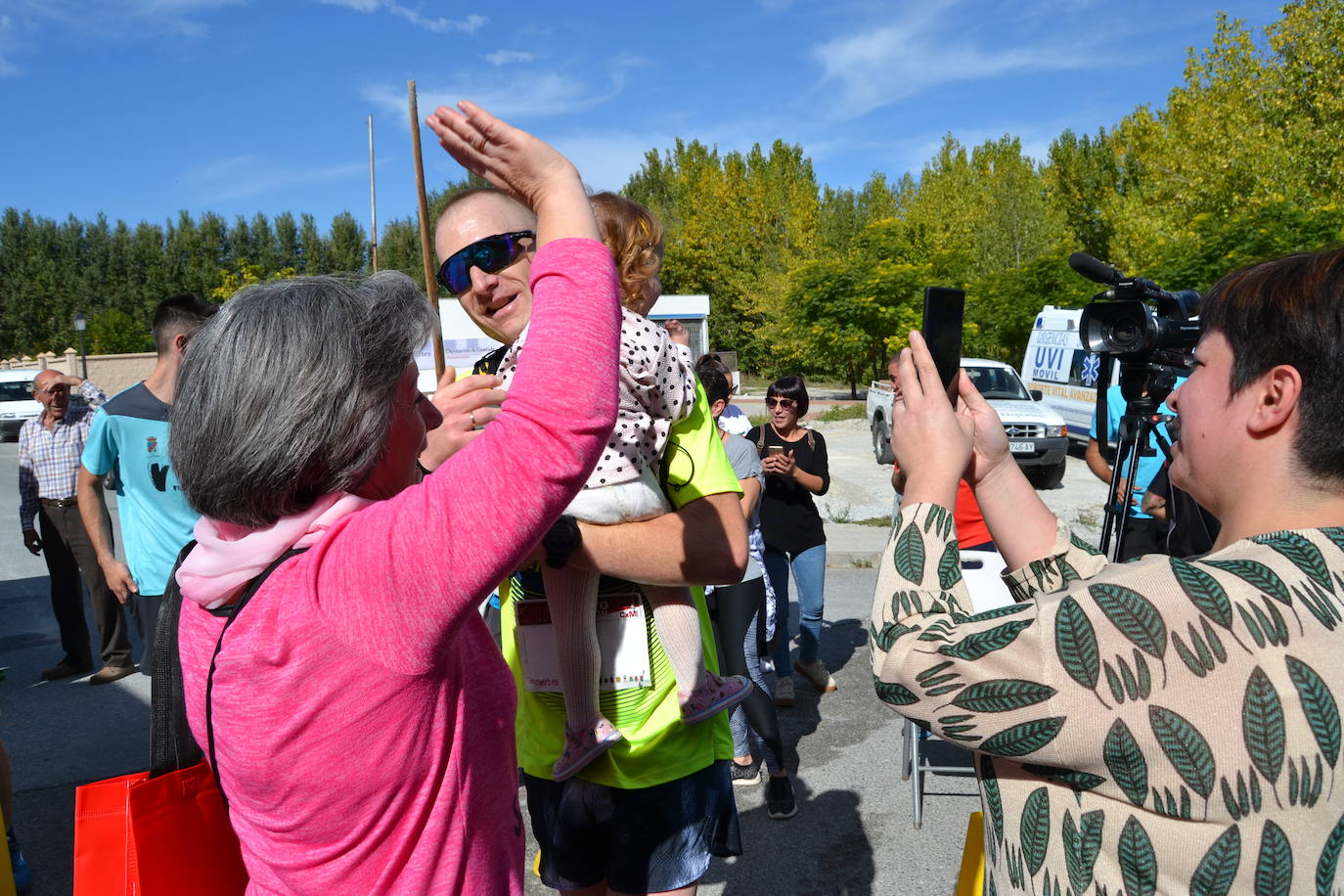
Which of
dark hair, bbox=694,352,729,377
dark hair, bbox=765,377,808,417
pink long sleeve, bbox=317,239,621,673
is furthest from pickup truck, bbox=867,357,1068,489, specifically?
pink long sleeve, bbox=317,239,621,673

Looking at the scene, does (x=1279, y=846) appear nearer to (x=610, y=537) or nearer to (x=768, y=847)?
(x=610, y=537)

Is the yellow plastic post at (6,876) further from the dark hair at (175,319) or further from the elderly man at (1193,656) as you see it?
the elderly man at (1193,656)

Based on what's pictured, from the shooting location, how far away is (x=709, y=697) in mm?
1895

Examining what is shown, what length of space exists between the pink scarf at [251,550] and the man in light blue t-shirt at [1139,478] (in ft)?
12.7

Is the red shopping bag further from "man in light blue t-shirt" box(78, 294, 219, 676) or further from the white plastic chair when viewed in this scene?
the white plastic chair

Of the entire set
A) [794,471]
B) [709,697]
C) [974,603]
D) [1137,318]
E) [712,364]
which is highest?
[1137,318]

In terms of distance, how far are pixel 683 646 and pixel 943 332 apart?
86cm

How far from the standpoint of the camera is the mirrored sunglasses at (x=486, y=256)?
74.7 inches

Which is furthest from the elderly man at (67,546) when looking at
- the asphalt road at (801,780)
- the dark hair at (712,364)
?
the dark hair at (712,364)

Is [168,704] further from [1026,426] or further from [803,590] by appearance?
[1026,426]

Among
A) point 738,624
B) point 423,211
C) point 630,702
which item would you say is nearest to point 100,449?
point 738,624

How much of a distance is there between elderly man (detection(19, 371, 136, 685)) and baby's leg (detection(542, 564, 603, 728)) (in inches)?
218

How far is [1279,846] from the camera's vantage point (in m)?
1.08

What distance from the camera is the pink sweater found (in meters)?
1.05
